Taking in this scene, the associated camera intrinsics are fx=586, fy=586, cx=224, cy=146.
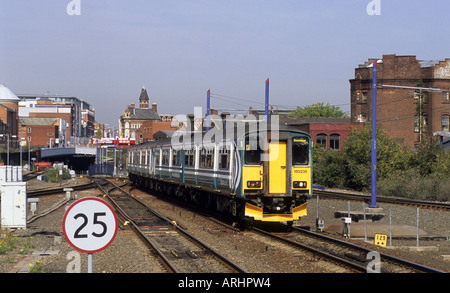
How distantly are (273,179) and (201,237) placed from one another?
9.06 ft

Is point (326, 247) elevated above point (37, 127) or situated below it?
below

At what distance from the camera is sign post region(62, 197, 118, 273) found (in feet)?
22.2

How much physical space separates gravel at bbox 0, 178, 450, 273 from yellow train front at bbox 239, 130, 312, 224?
1.00m

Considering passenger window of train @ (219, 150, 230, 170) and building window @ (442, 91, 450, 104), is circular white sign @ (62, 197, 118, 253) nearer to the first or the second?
passenger window of train @ (219, 150, 230, 170)

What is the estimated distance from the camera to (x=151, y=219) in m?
21.2

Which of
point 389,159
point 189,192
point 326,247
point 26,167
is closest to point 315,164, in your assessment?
point 389,159

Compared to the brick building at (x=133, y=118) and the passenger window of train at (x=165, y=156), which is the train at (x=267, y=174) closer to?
the passenger window of train at (x=165, y=156)

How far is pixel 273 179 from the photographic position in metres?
17.2

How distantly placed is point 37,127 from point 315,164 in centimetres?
11507

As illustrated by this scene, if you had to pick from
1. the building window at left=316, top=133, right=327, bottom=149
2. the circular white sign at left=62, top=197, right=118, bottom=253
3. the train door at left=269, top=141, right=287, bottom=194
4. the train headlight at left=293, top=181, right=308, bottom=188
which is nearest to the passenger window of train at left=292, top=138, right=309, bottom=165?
the train door at left=269, top=141, right=287, bottom=194

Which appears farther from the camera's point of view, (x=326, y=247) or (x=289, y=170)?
(x=289, y=170)

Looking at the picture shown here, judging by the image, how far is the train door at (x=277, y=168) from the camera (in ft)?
56.4

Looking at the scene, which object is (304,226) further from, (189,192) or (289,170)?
(189,192)

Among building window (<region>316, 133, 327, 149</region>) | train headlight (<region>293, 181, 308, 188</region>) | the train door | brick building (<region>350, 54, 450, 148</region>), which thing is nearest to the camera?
the train door
